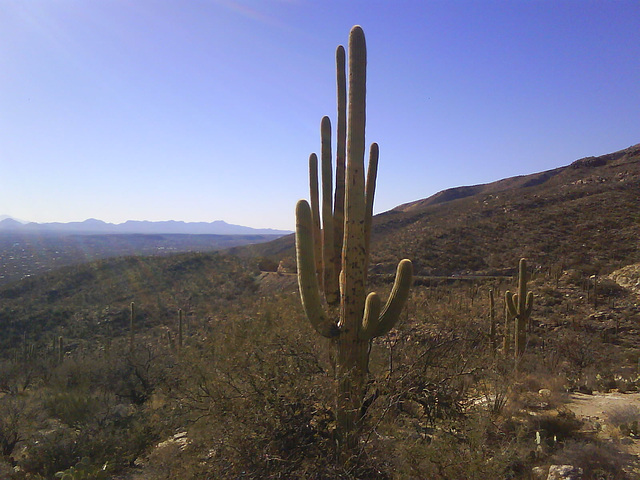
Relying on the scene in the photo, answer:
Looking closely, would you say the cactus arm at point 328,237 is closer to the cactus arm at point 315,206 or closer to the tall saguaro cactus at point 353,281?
the cactus arm at point 315,206

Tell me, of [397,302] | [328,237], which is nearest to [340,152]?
[328,237]

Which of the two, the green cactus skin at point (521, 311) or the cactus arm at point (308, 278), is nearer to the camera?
the cactus arm at point (308, 278)

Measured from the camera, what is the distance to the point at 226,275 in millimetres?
35594

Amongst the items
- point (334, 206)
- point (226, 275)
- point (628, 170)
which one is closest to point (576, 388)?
point (334, 206)

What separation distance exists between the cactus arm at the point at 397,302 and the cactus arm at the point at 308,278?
66cm

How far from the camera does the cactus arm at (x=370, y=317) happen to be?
18.9 ft

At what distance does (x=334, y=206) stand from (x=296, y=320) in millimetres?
2783

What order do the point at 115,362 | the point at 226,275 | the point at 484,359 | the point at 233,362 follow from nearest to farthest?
the point at 233,362
the point at 484,359
the point at 115,362
the point at 226,275

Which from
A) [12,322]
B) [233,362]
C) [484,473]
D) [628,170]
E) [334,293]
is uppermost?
[628,170]

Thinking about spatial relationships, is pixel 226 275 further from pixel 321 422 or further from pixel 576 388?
pixel 321 422

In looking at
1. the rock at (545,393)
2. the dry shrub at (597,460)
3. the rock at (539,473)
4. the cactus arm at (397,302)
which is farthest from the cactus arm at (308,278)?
the rock at (545,393)

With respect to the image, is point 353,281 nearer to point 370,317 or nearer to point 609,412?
point 370,317

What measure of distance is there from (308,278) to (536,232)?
29125 mm

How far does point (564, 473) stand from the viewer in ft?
18.9
